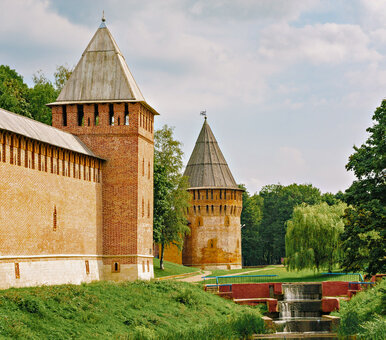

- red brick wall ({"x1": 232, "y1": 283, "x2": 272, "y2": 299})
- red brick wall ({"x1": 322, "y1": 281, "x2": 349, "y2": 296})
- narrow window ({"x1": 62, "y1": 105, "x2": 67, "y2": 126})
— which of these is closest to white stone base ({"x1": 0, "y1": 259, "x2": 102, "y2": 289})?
narrow window ({"x1": 62, "y1": 105, "x2": 67, "y2": 126})

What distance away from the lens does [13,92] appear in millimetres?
38344

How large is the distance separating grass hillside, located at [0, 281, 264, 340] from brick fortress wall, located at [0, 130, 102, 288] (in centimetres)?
155

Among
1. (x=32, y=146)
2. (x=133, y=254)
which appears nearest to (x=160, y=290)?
(x=133, y=254)

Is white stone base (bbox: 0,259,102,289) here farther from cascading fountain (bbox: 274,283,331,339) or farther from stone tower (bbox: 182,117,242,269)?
stone tower (bbox: 182,117,242,269)

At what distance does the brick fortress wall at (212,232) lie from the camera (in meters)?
51.8

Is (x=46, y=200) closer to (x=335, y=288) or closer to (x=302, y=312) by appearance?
(x=302, y=312)

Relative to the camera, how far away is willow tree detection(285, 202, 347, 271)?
36594 millimetres

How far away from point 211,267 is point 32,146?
29826mm

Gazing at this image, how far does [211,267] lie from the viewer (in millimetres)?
51469

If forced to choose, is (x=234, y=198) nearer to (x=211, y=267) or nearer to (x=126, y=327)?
(x=211, y=267)

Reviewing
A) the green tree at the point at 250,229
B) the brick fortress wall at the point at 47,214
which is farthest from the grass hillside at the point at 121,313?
the green tree at the point at 250,229

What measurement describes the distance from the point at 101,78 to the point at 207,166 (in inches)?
969

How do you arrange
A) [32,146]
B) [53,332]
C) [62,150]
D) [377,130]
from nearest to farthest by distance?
[53,332]
[377,130]
[32,146]
[62,150]

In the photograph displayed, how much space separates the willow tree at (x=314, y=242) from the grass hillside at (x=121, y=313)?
28.7 ft
